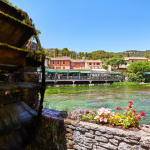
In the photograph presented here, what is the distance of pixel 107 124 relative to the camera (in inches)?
123

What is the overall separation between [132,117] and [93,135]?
100cm

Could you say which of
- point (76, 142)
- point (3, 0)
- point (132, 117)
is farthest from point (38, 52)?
point (132, 117)

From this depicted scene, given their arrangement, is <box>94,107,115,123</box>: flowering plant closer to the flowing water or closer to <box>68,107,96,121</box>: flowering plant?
<box>68,107,96,121</box>: flowering plant

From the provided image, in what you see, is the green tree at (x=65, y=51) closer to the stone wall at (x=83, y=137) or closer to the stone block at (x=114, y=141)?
the stone wall at (x=83, y=137)

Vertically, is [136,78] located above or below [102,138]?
above

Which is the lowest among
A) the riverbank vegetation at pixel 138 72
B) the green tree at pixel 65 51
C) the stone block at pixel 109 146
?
the stone block at pixel 109 146

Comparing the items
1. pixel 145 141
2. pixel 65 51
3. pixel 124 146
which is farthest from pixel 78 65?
pixel 145 141

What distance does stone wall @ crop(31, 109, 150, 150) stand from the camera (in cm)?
255

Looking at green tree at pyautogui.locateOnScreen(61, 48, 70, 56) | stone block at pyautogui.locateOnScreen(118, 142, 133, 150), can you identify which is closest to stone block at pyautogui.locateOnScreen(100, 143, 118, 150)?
stone block at pyautogui.locateOnScreen(118, 142, 133, 150)

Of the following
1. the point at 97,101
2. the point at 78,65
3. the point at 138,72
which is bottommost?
the point at 97,101

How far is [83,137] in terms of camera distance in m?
3.19

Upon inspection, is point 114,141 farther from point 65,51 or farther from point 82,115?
point 65,51

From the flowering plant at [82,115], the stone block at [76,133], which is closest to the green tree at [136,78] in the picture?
the flowering plant at [82,115]

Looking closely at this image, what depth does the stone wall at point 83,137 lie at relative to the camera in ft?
8.38
